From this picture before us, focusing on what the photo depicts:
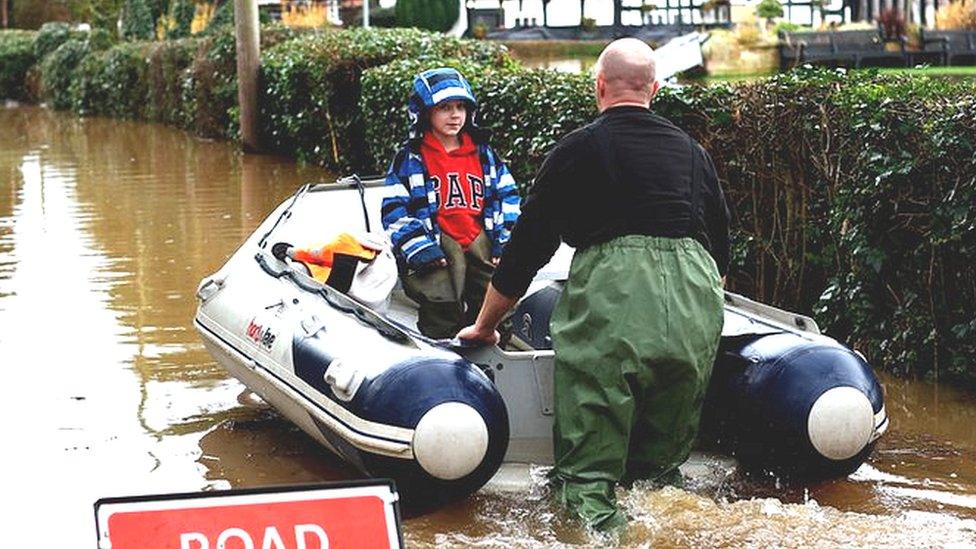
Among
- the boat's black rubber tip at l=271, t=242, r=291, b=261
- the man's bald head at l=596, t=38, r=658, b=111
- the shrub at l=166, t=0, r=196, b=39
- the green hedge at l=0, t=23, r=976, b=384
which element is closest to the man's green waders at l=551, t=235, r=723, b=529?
the man's bald head at l=596, t=38, r=658, b=111

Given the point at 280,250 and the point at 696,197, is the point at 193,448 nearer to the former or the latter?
the point at 280,250

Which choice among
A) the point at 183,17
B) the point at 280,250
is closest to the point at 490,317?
the point at 280,250

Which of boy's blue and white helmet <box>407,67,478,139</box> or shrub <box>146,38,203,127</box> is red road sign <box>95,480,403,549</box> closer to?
boy's blue and white helmet <box>407,67,478,139</box>

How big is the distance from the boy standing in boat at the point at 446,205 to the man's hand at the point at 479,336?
94cm

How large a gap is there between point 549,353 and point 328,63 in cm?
1411

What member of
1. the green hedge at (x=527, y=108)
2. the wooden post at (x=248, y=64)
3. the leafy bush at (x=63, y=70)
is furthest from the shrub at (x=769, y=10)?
the green hedge at (x=527, y=108)

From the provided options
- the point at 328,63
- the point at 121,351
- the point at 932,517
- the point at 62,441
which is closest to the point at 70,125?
the point at 328,63

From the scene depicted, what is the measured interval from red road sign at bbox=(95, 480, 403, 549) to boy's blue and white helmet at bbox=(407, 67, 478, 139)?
3.74 meters

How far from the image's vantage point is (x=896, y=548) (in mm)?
6312

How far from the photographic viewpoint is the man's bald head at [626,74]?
6582 mm

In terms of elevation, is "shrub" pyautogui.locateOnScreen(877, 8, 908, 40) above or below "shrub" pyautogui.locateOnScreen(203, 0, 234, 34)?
below

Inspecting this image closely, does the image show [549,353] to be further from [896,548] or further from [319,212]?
[319,212]

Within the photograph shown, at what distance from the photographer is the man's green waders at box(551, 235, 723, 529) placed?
21.0ft

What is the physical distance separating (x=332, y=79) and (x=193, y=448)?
12.9m
